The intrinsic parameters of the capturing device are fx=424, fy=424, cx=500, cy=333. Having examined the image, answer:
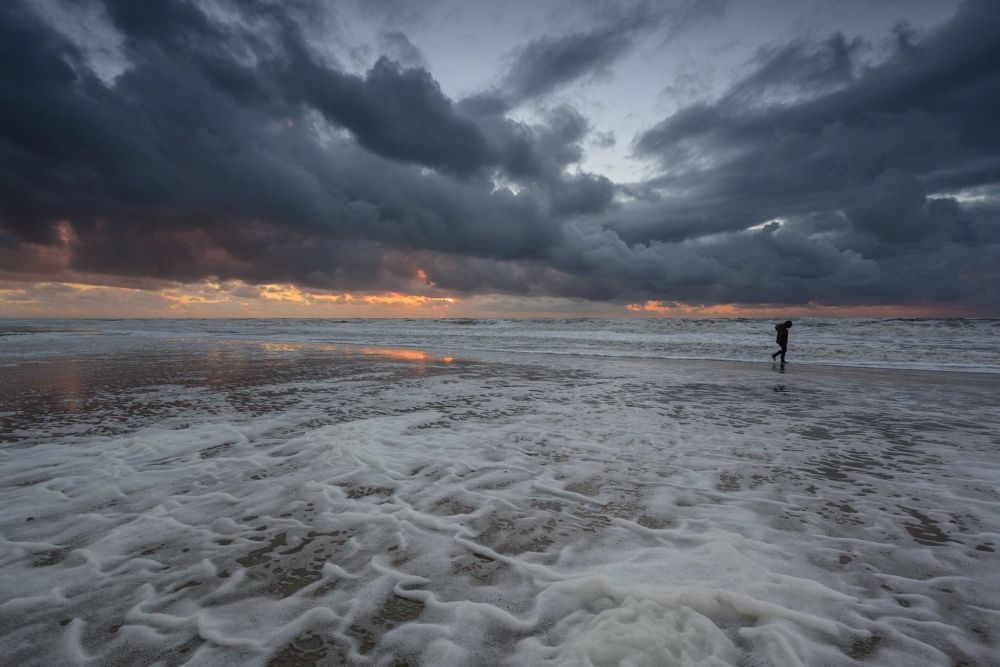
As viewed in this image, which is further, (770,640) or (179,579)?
(179,579)

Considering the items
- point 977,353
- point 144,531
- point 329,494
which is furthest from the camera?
point 977,353

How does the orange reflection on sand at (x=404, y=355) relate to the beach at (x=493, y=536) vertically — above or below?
below

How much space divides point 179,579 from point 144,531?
0.99 meters

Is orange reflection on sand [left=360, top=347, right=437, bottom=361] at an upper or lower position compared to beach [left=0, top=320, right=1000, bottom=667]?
lower

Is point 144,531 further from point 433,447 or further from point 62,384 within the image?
point 62,384

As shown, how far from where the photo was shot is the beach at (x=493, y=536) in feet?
7.68

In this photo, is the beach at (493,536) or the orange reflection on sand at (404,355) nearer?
the beach at (493,536)

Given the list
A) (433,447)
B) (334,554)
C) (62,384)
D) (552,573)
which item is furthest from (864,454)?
(62,384)

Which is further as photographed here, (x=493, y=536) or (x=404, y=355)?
(x=404, y=355)

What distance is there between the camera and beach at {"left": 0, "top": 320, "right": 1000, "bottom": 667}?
2.34m

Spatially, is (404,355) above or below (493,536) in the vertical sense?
below

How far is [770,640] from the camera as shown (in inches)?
92.7

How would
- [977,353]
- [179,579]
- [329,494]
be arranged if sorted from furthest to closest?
1. [977,353]
2. [329,494]
3. [179,579]

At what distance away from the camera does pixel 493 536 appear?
347cm
